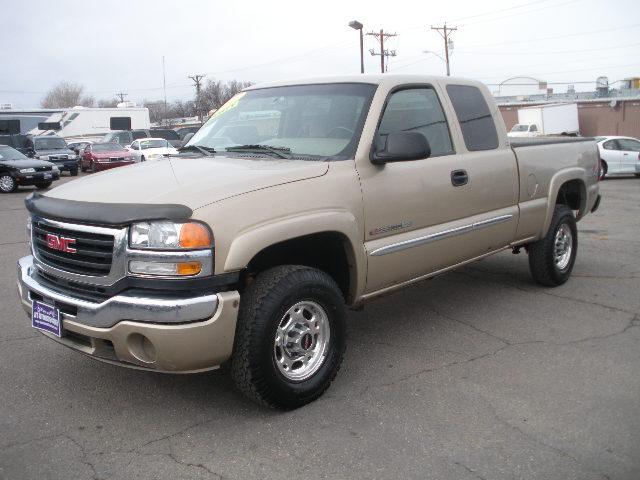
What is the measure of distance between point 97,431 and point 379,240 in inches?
79.1

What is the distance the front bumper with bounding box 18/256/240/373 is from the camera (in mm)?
3121

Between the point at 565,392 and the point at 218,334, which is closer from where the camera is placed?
the point at 218,334

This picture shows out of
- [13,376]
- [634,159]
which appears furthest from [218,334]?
[634,159]

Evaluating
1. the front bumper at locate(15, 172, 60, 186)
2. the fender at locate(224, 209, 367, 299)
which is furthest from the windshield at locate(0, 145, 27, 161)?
the fender at locate(224, 209, 367, 299)

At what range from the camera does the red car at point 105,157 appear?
25922mm

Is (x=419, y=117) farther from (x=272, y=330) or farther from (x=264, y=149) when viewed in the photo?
(x=272, y=330)

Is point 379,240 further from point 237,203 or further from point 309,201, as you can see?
point 237,203

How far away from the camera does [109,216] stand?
3.20 m

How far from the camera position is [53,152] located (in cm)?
2586

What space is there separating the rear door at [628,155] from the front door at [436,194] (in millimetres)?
17784

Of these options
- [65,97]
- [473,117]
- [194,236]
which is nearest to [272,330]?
[194,236]

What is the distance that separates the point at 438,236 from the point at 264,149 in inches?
54.4

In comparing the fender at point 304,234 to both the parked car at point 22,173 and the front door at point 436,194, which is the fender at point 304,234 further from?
the parked car at point 22,173

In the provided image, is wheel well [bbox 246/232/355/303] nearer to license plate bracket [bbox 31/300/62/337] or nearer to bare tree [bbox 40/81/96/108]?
license plate bracket [bbox 31/300/62/337]
